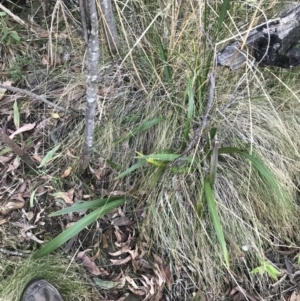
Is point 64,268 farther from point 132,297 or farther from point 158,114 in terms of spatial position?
point 158,114

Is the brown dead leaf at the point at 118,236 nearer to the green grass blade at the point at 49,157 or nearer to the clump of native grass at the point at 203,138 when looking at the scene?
the clump of native grass at the point at 203,138

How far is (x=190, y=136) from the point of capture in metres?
1.61

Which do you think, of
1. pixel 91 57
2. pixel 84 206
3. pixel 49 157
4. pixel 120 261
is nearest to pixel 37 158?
pixel 49 157

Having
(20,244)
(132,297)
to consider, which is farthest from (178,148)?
(20,244)

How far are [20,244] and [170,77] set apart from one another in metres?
0.84

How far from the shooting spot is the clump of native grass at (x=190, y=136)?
62.8 inches

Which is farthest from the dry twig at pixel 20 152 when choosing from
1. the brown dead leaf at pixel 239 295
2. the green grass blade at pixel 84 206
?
the brown dead leaf at pixel 239 295

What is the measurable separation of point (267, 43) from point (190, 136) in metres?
0.44

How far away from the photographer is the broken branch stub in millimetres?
1529

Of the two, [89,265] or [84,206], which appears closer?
[84,206]

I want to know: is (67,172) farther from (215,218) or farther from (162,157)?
(215,218)

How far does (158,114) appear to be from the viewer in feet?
5.55

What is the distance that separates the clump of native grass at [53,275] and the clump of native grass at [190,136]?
0.29 meters

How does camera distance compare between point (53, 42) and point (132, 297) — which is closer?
point (132, 297)
